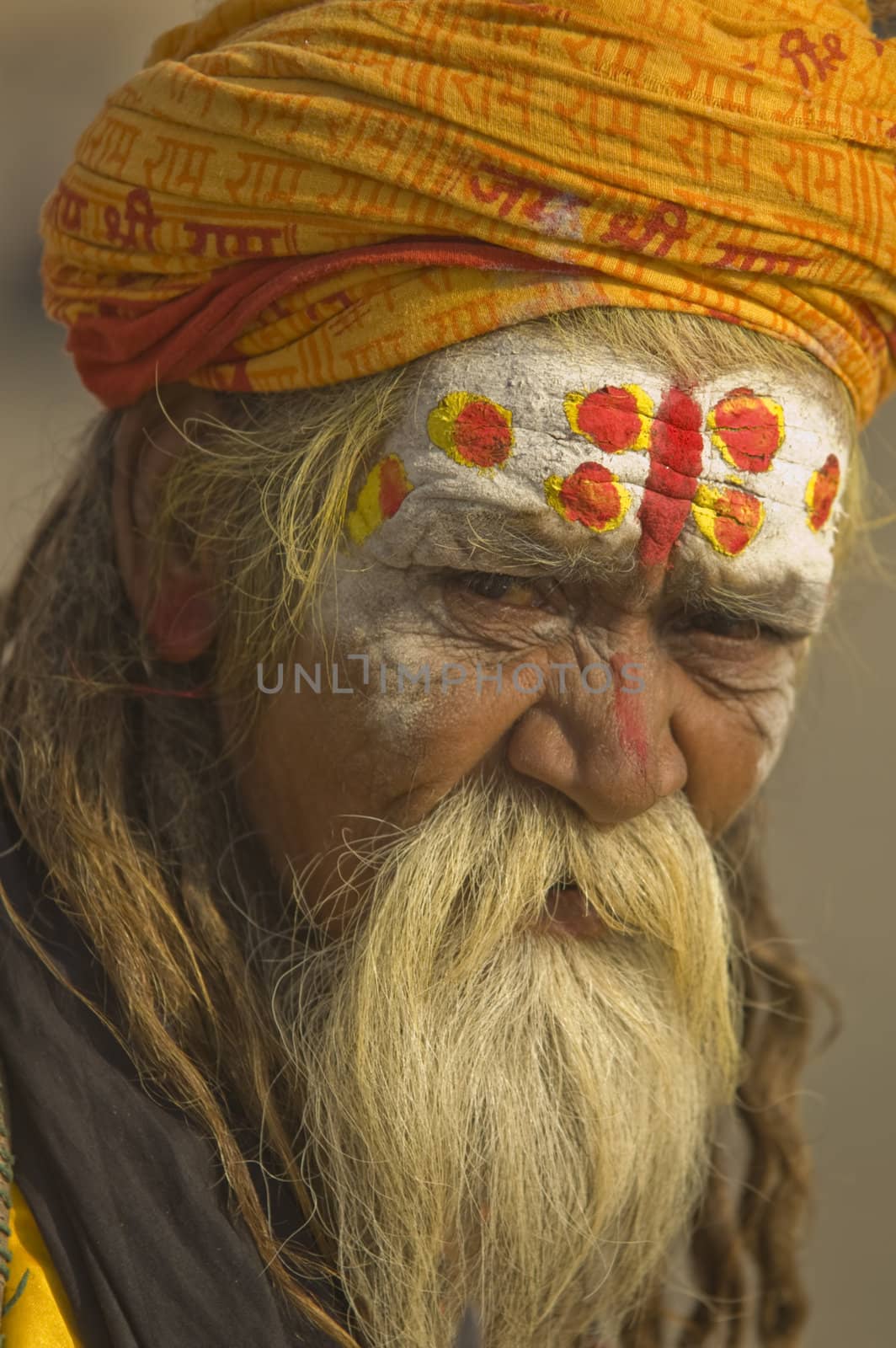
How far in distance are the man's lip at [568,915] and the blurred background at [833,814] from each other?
1.34 meters

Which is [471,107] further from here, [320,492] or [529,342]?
[320,492]

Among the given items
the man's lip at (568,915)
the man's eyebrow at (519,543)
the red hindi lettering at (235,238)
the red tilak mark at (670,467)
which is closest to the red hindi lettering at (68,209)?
the red hindi lettering at (235,238)

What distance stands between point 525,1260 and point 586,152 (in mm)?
1337

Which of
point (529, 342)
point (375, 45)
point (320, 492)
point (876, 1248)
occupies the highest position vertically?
point (375, 45)

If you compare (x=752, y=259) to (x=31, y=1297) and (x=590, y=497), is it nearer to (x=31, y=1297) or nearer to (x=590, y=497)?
(x=590, y=497)

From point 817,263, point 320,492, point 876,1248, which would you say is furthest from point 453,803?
point 876,1248

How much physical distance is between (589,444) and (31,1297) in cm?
110

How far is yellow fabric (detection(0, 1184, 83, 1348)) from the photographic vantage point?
1.42m

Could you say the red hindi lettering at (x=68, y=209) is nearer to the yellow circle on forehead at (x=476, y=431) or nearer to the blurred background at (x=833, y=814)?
the yellow circle on forehead at (x=476, y=431)

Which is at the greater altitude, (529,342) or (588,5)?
(588,5)

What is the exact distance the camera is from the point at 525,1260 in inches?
68.3

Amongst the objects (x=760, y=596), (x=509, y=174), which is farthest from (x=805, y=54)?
(x=760, y=596)

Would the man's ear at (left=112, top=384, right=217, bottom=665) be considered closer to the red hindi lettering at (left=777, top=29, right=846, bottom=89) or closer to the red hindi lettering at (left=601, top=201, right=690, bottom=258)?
the red hindi lettering at (left=601, top=201, right=690, bottom=258)

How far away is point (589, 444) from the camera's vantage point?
5.16 ft
